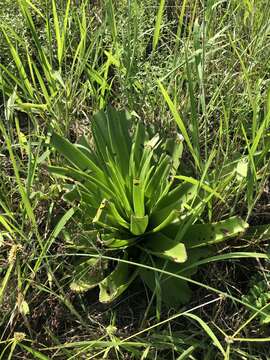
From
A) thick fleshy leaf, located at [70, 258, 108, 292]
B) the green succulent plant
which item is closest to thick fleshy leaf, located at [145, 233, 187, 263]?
the green succulent plant

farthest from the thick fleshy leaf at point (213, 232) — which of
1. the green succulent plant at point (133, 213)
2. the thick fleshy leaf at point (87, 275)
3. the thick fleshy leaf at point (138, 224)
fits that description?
the thick fleshy leaf at point (87, 275)

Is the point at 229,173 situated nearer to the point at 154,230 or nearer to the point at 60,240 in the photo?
the point at 154,230

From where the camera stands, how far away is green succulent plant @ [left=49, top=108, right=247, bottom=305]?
124 cm

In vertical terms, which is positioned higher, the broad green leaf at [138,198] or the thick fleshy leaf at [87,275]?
the broad green leaf at [138,198]

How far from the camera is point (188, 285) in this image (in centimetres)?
132

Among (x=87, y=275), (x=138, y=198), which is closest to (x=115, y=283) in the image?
(x=87, y=275)

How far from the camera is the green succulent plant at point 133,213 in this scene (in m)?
1.24

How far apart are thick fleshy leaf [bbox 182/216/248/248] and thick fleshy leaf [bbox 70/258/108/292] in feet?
0.73

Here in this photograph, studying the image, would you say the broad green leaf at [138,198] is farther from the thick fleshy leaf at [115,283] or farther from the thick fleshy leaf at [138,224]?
the thick fleshy leaf at [115,283]

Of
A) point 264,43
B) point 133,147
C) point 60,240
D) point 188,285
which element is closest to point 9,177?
point 60,240

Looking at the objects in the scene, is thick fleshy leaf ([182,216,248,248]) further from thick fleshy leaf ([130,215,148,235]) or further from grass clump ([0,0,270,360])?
thick fleshy leaf ([130,215,148,235])

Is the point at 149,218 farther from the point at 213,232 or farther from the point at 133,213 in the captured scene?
the point at 213,232

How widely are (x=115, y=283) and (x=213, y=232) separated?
0.27m

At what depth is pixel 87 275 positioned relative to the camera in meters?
1.30
